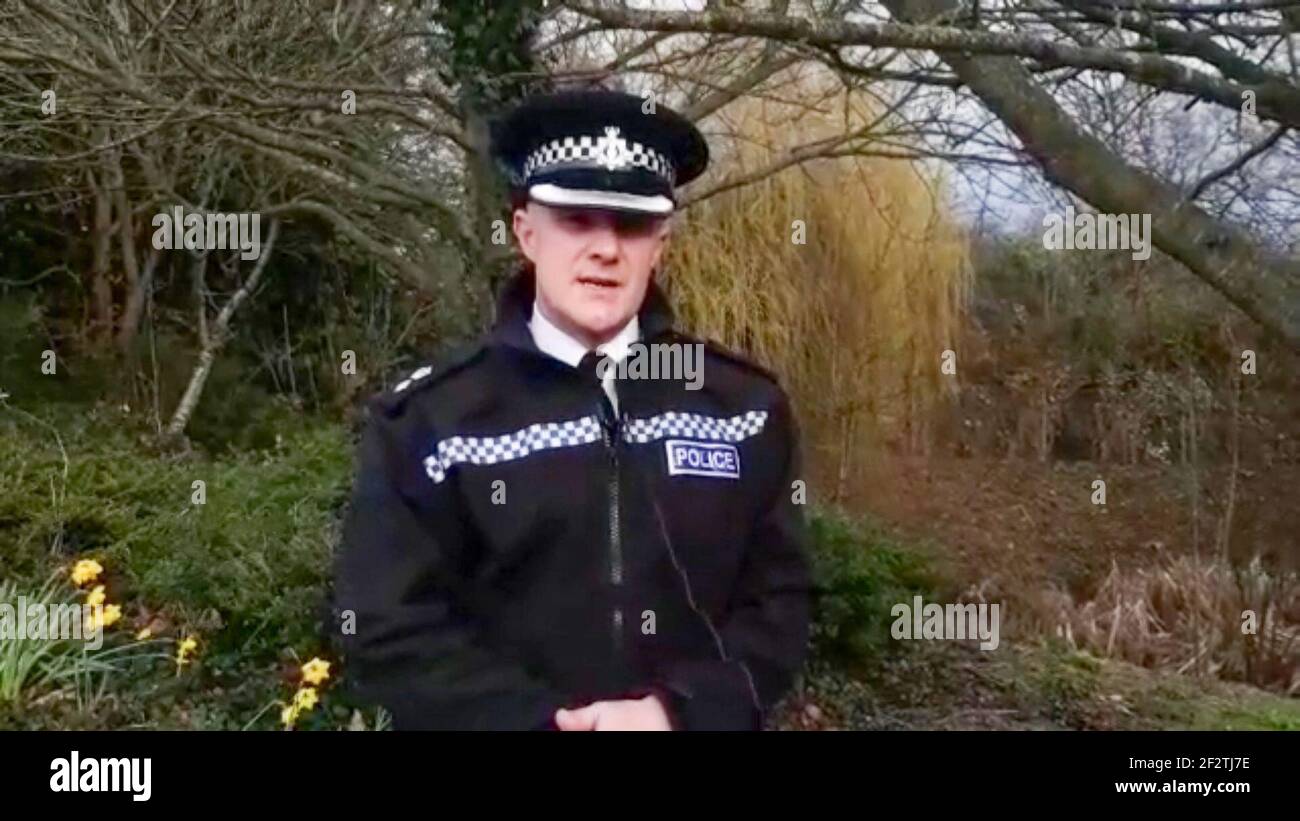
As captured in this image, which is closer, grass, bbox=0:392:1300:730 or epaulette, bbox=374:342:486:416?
epaulette, bbox=374:342:486:416

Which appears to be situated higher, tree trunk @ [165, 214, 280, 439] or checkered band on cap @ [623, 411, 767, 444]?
tree trunk @ [165, 214, 280, 439]

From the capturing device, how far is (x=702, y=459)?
1.60 meters

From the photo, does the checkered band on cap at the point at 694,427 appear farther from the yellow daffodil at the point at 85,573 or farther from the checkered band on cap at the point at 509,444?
the yellow daffodil at the point at 85,573

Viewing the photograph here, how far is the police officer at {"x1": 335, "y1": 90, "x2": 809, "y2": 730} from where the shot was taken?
154cm

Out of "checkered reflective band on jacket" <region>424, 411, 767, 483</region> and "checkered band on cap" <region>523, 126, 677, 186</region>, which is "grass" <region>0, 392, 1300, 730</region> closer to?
"checkered reflective band on jacket" <region>424, 411, 767, 483</region>

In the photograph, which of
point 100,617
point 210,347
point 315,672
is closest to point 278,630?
point 100,617

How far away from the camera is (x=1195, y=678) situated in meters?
3.89

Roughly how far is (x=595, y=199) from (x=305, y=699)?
150 centimetres

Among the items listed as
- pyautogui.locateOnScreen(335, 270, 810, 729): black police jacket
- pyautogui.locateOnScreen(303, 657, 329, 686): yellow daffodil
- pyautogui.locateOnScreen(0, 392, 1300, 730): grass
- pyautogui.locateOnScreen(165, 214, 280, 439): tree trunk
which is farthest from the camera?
pyautogui.locateOnScreen(165, 214, 280, 439): tree trunk

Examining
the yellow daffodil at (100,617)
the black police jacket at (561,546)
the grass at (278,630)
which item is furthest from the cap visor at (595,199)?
the yellow daffodil at (100,617)

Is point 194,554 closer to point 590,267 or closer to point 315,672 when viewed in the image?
point 315,672

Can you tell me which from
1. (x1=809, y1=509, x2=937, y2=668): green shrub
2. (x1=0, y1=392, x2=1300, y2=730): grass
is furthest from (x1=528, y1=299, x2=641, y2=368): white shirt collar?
(x1=809, y1=509, x2=937, y2=668): green shrub

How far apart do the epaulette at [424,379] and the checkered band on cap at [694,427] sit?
0.18 meters

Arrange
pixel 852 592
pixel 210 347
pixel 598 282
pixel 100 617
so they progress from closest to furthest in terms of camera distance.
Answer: pixel 598 282 → pixel 100 617 → pixel 852 592 → pixel 210 347
